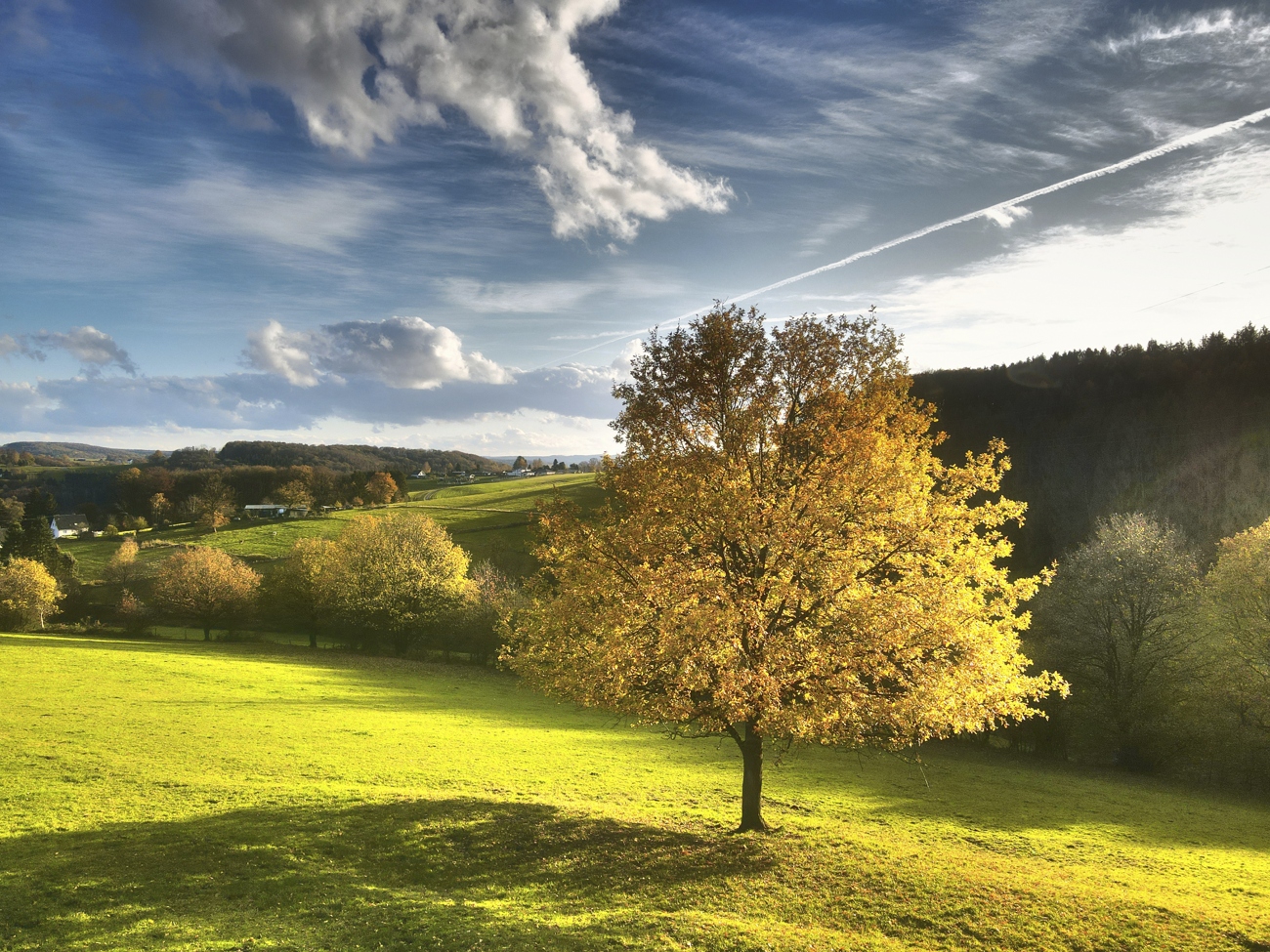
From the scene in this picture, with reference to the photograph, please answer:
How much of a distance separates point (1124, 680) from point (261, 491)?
18242 cm

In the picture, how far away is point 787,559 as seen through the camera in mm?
15758

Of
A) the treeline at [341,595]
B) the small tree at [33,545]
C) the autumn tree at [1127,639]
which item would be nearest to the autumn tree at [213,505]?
the small tree at [33,545]

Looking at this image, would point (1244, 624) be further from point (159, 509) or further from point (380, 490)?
point (159, 509)

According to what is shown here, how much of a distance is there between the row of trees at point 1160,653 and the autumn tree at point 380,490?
5476 inches

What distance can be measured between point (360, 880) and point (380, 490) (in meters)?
153

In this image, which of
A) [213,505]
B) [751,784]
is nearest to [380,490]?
[213,505]

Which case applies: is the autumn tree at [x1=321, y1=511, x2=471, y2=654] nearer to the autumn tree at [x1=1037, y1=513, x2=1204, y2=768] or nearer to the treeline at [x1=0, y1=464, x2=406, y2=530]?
the autumn tree at [x1=1037, y1=513, x2=1204, y2=768]

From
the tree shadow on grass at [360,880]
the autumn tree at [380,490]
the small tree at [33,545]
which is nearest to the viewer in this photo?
the tree shadow on grass at [360,880]

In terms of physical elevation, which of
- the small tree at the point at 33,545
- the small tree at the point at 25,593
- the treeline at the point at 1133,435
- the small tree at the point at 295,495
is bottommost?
the small tree at the point at 25,593

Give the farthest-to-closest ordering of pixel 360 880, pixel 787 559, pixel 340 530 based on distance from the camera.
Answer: pixel 340 530 < pixel 787 559 < pixel 360 880

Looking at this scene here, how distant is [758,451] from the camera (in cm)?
1714

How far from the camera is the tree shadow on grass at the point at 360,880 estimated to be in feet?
39.1

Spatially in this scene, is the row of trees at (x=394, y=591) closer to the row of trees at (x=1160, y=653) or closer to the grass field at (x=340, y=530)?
the grass field at (x=340, y=530)

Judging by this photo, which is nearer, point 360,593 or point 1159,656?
point 1159,656
